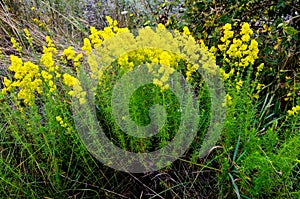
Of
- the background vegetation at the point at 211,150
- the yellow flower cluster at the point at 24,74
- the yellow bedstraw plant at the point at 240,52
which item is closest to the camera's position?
the yellow flower cluster at the point at 24,74

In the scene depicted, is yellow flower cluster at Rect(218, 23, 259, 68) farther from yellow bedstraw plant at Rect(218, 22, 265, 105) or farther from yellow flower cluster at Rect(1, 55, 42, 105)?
yellow flower cluster at Rect(1, 55, 42, 105)

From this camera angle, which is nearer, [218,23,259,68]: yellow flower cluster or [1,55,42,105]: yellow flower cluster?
[1,55,42,105]: yellow flower cluster

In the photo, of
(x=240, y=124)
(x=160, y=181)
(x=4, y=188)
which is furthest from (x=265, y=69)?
(x=4, y=188)

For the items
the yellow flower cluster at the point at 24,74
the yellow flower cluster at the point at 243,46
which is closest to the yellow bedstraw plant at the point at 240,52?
the yellow flower cluster at the point at 243,46

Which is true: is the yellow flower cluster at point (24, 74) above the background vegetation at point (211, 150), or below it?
above

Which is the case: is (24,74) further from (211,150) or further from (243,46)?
(243,46)

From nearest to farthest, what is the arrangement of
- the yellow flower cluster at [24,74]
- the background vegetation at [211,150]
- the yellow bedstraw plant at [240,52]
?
the yellow flower cluster at [24,74], the background vegetation at [211,150], the yellow bedstraw plant at [240,52]

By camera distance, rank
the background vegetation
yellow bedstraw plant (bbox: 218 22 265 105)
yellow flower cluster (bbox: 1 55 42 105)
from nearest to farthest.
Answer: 1. yellow flower cluster (bbox: 1 55 42 105)
2. the background vegetation
3. yellow bedstraw plant (bbox: 218 22 265 105)


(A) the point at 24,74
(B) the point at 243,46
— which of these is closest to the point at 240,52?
(B) the point at 243,46

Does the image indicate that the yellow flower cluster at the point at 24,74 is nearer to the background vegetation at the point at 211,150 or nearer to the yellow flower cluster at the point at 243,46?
the background vegetation at the point at 211,150

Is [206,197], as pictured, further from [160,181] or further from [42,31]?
[42,31]

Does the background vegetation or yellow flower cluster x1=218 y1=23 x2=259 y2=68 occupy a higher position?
yellow flower cluster x1=218 y1=23 x2=259 y2=68

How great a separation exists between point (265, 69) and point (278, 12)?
50 cm

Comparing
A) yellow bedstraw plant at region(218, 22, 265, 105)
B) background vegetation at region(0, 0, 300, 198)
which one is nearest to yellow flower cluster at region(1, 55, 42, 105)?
background vegetation at region(0, 0, 300, 198)
